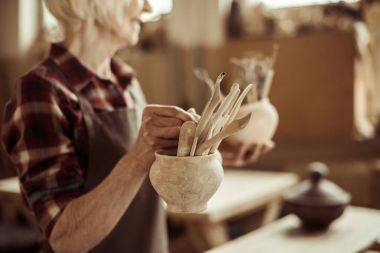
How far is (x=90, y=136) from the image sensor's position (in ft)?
5.49

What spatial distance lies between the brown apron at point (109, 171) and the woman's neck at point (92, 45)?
114 mm

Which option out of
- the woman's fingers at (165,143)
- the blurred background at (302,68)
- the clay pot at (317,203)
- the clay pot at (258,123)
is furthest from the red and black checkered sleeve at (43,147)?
the blurred background at (302,68)

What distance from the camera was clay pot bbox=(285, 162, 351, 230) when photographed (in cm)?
216

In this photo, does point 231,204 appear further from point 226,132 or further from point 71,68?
point 226,132

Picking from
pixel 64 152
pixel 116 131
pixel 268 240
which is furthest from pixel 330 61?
pixel 64 152

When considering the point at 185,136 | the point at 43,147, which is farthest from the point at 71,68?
the point at 185,136

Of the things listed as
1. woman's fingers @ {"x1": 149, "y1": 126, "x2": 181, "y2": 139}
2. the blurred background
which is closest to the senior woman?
woman's fingers @ {"x1": 149, "y1": 126, "x2": 181, "y2": 139}

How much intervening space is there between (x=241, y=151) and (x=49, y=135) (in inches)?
28.2

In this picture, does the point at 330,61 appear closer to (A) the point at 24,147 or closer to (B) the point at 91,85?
(B) the point at 91,85

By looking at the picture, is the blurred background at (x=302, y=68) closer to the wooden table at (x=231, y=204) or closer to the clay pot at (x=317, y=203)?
the wooden table at (x=231, y=204)

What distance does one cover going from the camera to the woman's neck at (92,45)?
5.70 feet

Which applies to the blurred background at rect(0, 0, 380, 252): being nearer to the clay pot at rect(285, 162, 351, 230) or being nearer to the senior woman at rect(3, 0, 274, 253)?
the clay pot at rect(285, 162, 351, 230)

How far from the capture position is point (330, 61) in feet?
13.0

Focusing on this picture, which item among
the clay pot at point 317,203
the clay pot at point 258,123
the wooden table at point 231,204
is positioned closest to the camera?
the clay pot at point 258,123
